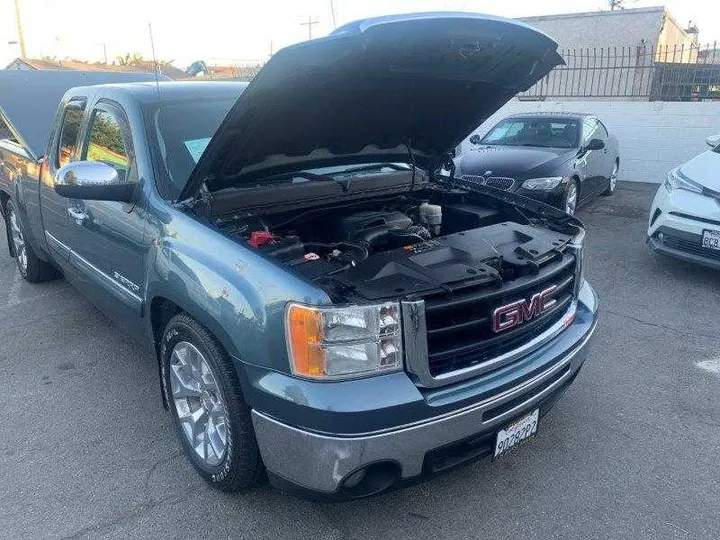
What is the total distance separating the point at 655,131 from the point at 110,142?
1043cm

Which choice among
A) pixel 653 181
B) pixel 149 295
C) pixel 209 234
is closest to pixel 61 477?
pixel 149 295

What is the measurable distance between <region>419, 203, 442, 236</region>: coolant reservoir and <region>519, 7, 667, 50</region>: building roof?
16980 mm

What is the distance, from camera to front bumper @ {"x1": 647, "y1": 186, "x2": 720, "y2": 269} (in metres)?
5.08

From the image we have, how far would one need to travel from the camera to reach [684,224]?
5230 mm

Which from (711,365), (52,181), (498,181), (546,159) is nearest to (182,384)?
(52,181)

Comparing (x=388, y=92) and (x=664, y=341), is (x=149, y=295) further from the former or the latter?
(x=664, y=341)

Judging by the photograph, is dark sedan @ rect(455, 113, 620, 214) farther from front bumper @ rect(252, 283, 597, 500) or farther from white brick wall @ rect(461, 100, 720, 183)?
front bumper @ rect(252, 283, 597, 500)

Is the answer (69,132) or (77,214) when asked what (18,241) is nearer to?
(69,132)

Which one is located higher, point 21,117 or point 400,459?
point 21,117

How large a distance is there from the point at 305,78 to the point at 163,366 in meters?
1.58

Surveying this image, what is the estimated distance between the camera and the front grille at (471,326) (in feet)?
7.20

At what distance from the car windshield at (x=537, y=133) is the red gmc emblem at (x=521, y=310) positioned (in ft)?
19.7

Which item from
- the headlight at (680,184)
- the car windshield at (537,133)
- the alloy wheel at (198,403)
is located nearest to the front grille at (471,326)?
the alloy wheel at (198,403)

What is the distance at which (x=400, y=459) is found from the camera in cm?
210
